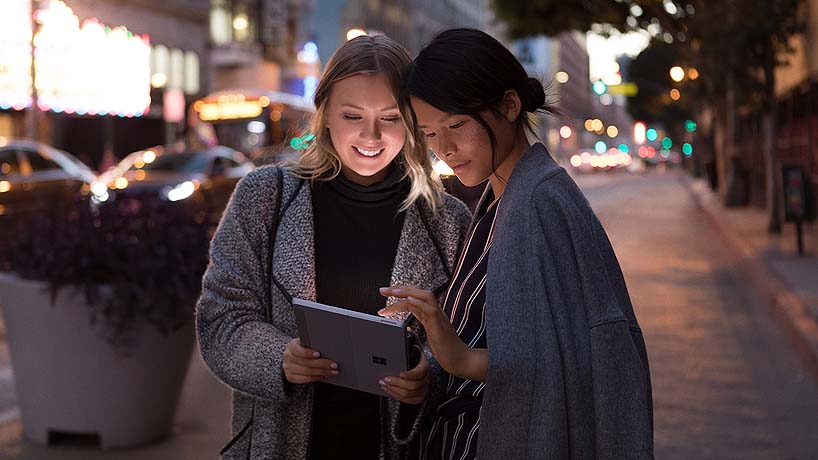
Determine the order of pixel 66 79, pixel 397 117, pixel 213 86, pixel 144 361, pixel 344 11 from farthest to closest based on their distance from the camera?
1. pixel 344 11
2. pixel 213 86
3. pixel 66 79
4. pixel 144 361
5. pixel 397 117

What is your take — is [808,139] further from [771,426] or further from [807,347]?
[771,426]

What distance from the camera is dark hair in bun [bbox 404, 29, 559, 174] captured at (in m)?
2.39

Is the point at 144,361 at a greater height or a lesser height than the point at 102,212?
lesser

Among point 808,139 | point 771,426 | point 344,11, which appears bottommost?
point 771,426

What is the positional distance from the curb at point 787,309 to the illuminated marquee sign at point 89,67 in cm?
2200

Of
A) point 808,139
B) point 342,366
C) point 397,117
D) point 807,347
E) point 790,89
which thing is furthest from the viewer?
point 790,89

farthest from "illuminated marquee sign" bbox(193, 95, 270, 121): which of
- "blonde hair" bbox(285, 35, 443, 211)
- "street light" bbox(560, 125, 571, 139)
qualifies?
"blonde hair" bbox(285, 35, 443, 211)

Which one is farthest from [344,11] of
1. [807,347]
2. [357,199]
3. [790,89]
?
[357,199]

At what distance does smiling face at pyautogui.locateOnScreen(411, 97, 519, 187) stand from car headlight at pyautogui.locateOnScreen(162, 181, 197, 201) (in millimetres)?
18768

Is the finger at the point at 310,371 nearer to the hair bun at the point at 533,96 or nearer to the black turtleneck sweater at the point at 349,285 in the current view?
the black turtleneck sweater at the point at 349,285

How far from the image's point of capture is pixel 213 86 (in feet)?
164

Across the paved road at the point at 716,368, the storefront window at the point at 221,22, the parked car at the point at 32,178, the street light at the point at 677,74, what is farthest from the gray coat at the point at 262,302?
the storefront window at the point at 221,22

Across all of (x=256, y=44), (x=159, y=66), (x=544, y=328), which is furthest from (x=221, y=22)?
(x=544, y=328)

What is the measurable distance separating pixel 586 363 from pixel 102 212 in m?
4.37
